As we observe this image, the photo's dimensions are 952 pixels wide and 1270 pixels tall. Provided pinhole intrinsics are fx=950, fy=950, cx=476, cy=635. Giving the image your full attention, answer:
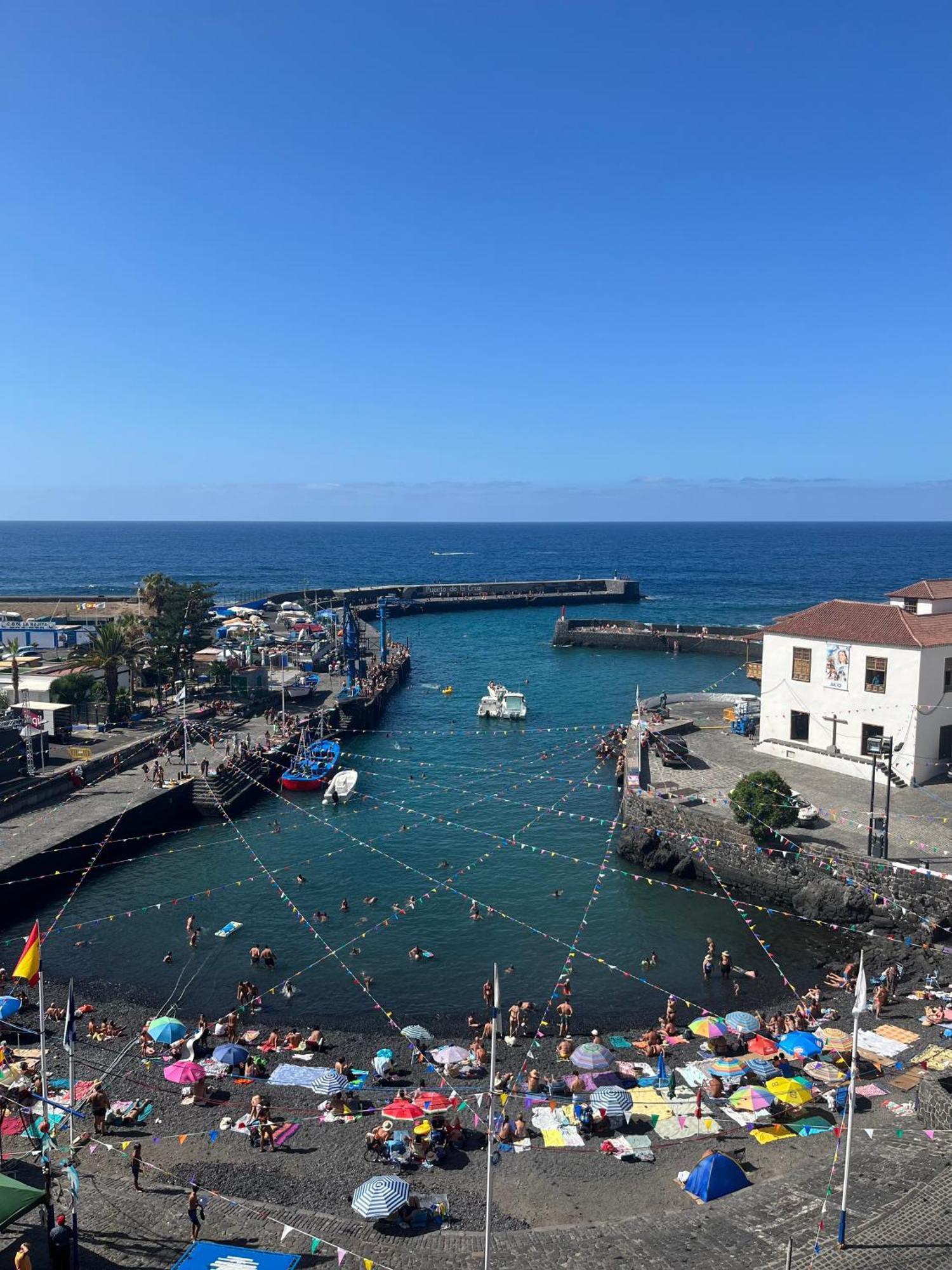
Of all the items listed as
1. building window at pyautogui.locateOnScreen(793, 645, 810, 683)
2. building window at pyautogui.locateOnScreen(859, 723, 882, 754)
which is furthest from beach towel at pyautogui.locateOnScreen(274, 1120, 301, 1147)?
building window at pyautogui.locateOnScreen(793, 645, 810, 683)

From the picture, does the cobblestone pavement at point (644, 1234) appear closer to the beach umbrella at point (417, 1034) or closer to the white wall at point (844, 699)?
the beach umbrella at point (417, 1034)

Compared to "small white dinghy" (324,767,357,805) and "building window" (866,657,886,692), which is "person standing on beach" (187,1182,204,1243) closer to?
"small white dinghy" (324,767,357,805)

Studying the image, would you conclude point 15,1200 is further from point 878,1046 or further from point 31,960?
point 878,1046

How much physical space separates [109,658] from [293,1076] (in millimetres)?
34697

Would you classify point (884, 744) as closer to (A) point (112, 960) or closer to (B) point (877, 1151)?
→ (B) point (877, 1151)

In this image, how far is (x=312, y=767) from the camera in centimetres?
4872

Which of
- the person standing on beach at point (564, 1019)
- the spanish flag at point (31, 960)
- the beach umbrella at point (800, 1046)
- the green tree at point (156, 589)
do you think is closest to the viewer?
the spanish flag at point (31, 960)

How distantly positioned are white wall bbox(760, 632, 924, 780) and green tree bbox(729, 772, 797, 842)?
630 centimetres

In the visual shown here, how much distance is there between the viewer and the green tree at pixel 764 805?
34219mm

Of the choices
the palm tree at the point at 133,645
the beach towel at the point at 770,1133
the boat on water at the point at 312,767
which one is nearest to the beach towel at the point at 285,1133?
the beach towel at the point at 770,1133

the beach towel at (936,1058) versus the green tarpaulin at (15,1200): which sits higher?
the green tarpaulin at (15,1200)

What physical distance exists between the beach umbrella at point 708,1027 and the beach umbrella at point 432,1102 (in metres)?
7.21

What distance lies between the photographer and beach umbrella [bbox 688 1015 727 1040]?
25234 mm

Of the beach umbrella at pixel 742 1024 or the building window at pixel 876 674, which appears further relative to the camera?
the building window at pixel 876 674
